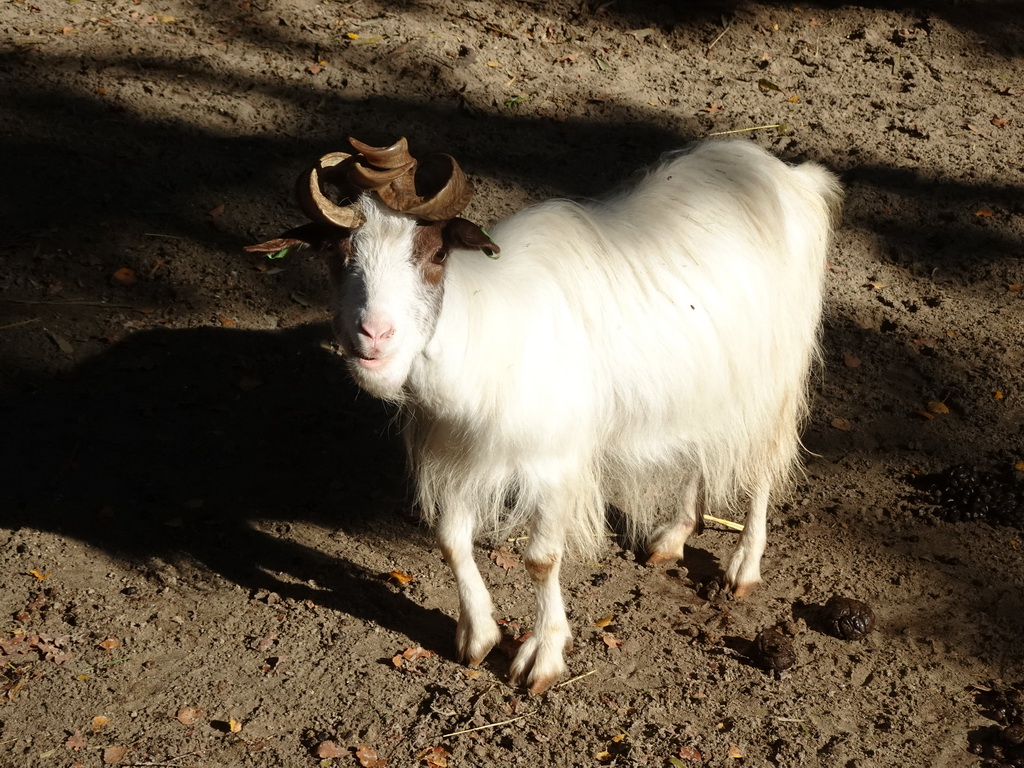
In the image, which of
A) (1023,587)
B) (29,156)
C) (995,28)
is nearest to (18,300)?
(29,156)

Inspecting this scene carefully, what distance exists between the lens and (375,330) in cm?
303

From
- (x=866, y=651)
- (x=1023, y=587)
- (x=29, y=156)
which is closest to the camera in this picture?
(x=866, y=651)

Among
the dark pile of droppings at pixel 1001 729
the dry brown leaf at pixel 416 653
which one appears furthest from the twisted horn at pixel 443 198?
the dark pile of droppings at pixel 1001 729

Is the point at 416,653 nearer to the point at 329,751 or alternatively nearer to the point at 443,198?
the point at 329,751

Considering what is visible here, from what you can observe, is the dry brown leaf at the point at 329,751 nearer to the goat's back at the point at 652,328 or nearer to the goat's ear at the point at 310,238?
the goat's back at the point at 652,328

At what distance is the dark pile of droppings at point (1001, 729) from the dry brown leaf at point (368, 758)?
6.89 feet

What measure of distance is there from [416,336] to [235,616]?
1699 mm

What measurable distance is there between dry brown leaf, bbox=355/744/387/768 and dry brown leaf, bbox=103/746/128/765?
803 millimetres

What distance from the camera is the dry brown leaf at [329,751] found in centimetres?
354

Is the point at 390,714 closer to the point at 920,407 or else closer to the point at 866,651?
the point at 866,651

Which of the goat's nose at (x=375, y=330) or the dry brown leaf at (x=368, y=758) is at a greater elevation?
the goat's nose at (x=375, y=330)

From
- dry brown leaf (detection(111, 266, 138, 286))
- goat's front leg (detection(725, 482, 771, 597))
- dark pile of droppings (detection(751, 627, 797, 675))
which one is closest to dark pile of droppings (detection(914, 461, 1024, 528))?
goat's front leg (detection(725, 482, 771, 597))

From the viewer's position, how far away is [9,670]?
381 cm

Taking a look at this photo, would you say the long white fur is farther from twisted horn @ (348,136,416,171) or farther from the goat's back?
twisted horn @ (348,136,416,171)
